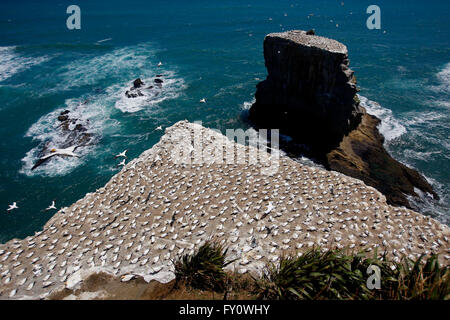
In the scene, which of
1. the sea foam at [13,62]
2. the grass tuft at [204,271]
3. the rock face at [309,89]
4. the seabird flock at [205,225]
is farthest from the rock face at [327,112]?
the sea foam at [13,62]

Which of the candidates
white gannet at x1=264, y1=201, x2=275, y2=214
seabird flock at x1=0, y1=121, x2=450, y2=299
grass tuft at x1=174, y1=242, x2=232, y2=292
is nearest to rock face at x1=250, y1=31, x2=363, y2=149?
seabird flock at x1=0, y1=121, x2=450, y2=299

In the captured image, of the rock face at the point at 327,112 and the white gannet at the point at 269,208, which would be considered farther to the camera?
the rock face at the point at 327,112

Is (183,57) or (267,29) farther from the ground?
(267,29)

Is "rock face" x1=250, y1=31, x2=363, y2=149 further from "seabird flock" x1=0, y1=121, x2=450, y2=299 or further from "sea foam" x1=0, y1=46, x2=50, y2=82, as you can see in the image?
"sea foam" x1=0, y1=46, x2=50, y2=82

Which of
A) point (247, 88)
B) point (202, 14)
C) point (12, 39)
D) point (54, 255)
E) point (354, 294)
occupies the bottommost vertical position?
point (54, 255)

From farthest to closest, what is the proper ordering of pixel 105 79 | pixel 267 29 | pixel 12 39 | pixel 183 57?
pixel 267 29
pixel 12 39
pixel 183 57
pixel 105 79

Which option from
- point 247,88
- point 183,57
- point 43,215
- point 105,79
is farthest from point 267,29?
point 43,215

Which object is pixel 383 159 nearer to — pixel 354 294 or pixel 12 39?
pixel 354 294

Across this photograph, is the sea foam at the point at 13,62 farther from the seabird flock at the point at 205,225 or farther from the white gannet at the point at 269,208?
the white gannet at the point at 269,208
